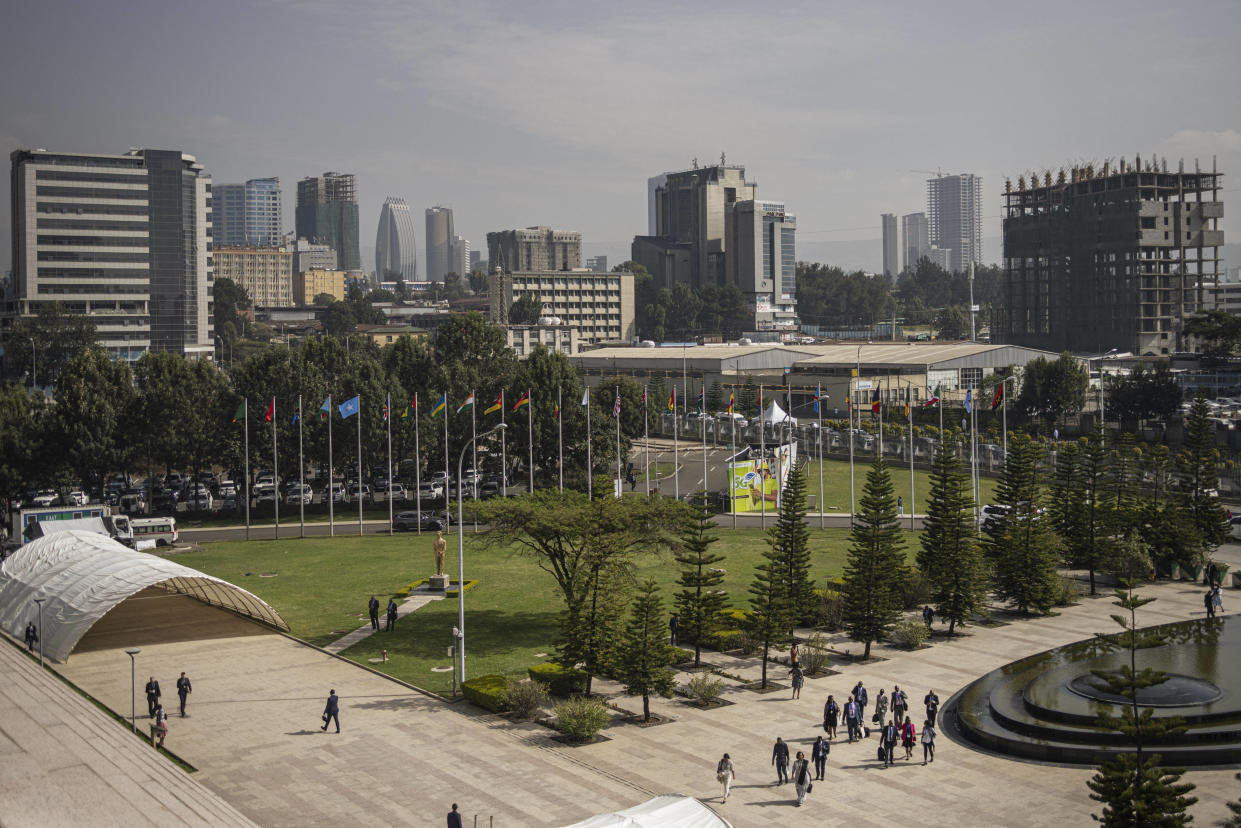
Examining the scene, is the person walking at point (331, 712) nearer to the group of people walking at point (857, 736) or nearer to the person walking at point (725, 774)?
the group of people walking at point (857, 736)

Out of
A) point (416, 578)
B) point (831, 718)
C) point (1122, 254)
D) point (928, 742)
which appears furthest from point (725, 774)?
point (1122, 254)

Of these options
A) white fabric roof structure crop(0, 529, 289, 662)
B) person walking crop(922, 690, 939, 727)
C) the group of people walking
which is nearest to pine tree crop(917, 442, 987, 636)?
the group of people walking

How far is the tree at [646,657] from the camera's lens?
31.9 meters

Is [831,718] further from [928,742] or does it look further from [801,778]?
[801,778]

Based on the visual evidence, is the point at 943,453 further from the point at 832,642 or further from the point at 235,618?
the point at 235,618

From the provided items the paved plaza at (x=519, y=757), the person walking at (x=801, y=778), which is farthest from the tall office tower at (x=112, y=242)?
the person walking at (x=801, y=778)

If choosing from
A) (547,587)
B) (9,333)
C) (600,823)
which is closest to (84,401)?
(547,587)

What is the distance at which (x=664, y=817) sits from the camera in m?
20.8

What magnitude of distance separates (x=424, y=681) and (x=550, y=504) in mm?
7698

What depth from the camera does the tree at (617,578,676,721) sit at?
31.9 meters

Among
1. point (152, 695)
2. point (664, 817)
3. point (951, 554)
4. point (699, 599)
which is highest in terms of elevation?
point (951, 554)

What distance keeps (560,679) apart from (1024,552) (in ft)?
65.9

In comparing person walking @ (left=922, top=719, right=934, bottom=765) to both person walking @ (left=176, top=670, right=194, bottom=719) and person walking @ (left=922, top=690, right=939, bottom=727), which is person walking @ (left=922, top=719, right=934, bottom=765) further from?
person walking @ (left=176, top=670, right=194, bottom=719)

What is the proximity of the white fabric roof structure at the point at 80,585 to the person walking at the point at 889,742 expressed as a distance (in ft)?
75.2
